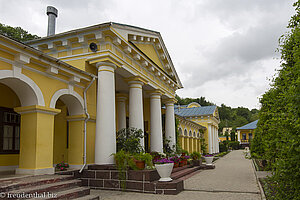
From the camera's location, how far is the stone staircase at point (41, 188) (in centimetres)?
561

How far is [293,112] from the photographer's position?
3.62 m

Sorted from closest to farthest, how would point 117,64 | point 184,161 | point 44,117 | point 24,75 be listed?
point 24,75 < point 44,117 < point 117,64 < point 184,161

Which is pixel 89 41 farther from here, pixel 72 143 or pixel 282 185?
pixel 282 185

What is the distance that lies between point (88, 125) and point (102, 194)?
2.67 meters

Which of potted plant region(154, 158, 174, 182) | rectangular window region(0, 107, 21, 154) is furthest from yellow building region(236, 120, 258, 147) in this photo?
rectangular window region(0, 107, 21, 154)

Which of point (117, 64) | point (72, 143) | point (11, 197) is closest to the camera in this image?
point (11, 197)

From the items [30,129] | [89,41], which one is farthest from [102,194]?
[89,41]

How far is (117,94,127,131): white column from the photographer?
14.8 metres

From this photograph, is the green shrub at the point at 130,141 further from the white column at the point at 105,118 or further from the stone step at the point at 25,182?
the stone step at the point at 25,182

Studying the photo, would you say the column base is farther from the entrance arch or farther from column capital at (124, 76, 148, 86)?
column capital at (124, 76, 148, 86)

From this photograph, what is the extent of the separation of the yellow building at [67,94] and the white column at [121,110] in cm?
282

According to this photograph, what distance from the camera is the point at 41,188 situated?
20.0 feet

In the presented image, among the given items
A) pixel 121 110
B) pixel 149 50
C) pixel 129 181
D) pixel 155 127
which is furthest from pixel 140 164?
pixel 149 50

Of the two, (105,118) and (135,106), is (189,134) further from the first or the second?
(105,118)
